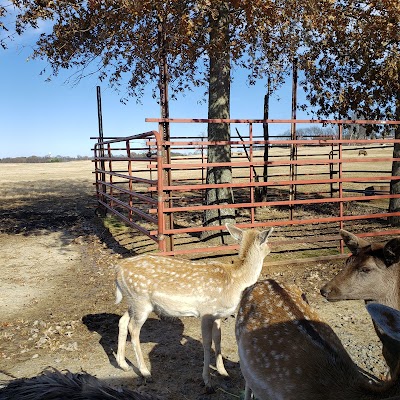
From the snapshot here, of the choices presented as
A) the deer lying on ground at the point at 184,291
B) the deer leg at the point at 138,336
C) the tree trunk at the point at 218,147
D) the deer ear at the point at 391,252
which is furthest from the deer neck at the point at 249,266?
the tree trunk at the point at 218,147

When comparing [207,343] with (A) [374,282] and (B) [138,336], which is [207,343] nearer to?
(B) [138,336]

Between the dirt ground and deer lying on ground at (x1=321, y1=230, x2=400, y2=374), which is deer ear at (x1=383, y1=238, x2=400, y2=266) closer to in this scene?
deer lying on ground at (x1=321, y1=230, x2=400, y2=374)

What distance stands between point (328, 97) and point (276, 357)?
8513 mm

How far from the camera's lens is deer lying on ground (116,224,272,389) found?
14.4 ft

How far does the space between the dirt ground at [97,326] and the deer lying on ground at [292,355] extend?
0.78m

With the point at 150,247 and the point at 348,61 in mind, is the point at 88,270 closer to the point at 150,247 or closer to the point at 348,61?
the point at 150,247

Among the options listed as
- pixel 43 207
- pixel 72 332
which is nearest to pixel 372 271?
pixel 72 332

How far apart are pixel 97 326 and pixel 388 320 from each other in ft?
14.8

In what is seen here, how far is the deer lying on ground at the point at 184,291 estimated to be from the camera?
438cm

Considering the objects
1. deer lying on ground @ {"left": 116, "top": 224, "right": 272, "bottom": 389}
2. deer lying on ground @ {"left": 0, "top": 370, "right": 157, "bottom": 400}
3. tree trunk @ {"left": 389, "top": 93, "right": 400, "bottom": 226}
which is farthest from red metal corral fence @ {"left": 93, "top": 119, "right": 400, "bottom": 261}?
deer lying on ground @ {"left": 0, "top": 370, "right": 157, "bottom": 400}

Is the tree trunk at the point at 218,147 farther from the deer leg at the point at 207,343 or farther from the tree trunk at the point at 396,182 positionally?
the deer leg at the point at 207,343

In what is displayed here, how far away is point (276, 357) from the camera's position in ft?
9.59

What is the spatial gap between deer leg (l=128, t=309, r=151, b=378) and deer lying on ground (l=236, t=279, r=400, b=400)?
49.6 inches

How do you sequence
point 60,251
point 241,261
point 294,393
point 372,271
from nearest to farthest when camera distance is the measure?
1. point 294,393
2. point 372,271
3. point 241,261
4. point 60,251
